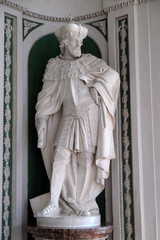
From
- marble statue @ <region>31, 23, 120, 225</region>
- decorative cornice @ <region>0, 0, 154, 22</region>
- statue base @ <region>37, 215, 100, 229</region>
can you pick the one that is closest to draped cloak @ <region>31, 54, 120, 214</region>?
marble statue @ <region>31, 23, 120, 225</region>

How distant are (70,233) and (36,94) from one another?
1683 mm

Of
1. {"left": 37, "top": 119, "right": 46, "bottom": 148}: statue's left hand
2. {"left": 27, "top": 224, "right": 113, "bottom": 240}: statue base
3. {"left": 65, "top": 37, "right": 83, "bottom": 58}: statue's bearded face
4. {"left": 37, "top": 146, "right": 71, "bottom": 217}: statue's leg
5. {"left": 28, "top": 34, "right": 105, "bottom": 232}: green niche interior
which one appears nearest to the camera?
{"left": 27, "top": 224, "right": 113, "bottom": 240}: statue base

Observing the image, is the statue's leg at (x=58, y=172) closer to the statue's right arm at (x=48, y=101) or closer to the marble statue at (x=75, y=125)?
the marble statue at (x=75, y=125)

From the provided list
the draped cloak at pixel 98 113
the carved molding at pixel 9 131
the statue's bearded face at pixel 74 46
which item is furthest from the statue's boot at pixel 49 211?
the statue's bearded face at pixel 74 46

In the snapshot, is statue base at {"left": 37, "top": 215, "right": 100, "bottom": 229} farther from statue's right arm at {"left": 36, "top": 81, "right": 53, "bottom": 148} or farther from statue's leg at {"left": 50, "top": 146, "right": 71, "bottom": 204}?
statue's right arm at {"left": 36, "top": 81, "right": 53, "bottom": 148}

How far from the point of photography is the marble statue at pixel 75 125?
4719 mm

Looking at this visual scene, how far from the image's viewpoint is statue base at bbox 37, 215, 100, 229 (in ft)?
14.4

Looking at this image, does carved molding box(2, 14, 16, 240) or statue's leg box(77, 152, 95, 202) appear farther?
carved molding box(2, 14, 16, 240)

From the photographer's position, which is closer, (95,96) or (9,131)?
(95,96)

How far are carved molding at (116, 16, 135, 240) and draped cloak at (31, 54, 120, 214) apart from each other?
0.60ft

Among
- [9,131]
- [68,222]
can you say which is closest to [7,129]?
[9,131]

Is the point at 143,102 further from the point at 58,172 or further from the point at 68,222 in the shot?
Answer: the point at 68,222

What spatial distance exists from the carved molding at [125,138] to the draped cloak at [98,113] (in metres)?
0.18

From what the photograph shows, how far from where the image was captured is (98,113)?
15.7 feet
